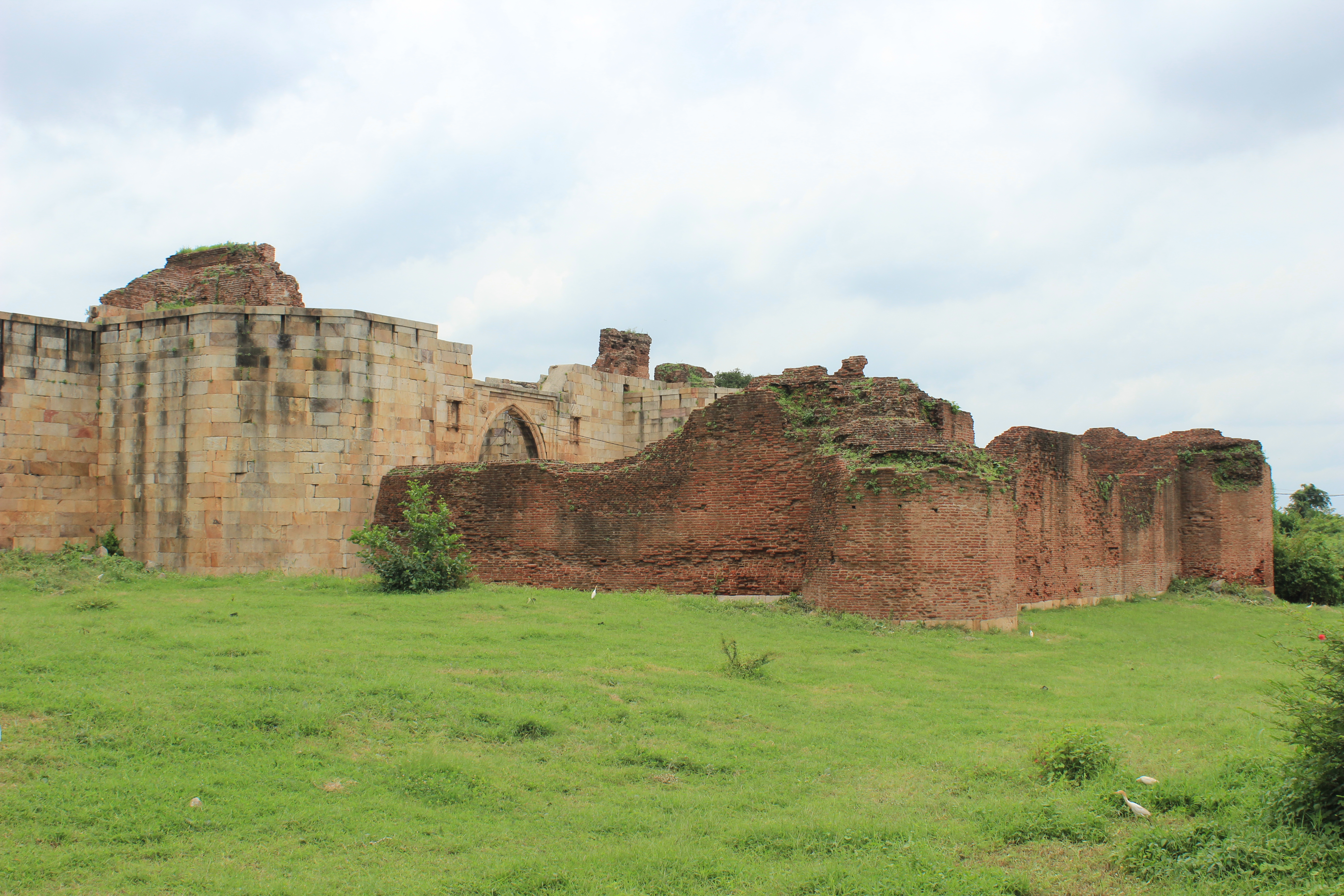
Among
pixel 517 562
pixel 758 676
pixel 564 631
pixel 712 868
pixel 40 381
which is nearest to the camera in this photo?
pixel 712 868

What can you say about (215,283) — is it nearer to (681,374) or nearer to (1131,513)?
(681,374)

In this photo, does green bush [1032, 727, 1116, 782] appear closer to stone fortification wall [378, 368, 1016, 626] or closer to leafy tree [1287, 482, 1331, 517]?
stone fortification wall [378, 368, 1016, 626]

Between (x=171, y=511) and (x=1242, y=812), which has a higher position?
(x=171, y=511)

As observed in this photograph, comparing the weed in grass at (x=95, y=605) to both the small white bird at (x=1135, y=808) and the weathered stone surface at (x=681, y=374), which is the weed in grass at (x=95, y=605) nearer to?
the small white bird at (x=1135, y=808)

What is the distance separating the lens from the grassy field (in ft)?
17.1

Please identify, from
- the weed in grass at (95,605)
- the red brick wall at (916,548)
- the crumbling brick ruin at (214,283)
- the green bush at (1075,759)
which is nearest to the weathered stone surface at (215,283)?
the crumbling brick ruin at (214,283)

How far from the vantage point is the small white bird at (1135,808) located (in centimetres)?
582

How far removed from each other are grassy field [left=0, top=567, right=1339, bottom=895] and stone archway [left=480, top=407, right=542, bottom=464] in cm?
1277

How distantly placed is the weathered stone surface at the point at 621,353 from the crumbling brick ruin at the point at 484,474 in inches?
286

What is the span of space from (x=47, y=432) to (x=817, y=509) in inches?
541

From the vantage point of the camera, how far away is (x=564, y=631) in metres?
11.4

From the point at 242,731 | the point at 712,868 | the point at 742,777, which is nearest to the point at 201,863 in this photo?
the point at 242,731

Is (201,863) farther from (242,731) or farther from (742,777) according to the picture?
(742,777)

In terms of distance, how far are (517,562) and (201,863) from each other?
37.6 ft
